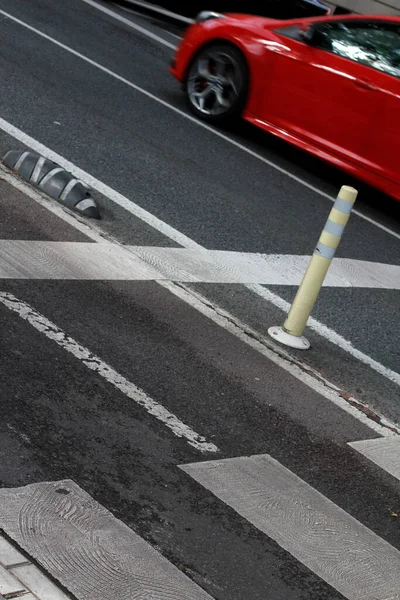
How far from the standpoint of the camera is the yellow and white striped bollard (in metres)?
6.49

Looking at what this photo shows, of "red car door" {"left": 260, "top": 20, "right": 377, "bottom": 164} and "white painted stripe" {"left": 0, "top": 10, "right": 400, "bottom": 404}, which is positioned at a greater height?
"red car door" {"left": 260, "top": 20, "right": 377, "bottom": 164}

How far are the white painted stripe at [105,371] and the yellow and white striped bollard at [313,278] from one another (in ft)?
4.83

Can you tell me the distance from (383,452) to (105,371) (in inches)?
59.9

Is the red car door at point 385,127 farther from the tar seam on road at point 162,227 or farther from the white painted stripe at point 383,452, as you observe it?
the white painted stripe at point 383,452

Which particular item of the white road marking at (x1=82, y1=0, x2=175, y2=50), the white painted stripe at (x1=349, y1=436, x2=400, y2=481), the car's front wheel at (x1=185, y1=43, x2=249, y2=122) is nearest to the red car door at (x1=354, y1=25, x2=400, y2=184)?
the car's front wheel at (x1=185, y1=43, x2=249, y2=122)

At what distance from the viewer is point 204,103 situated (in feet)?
37.4

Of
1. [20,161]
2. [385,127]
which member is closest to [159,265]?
[20,161]

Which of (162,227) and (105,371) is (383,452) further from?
(162,227)

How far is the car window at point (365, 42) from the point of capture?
10297 millimetres

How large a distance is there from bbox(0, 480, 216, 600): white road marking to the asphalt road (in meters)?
0.08

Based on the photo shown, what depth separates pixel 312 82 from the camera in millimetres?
10359

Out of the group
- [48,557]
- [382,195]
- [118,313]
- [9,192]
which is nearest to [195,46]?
[382,195]

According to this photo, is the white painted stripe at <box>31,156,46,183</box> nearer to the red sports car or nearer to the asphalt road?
the asphalt road

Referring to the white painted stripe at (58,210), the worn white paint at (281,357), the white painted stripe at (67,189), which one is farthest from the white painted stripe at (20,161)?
the worn white paint at (281,357)
